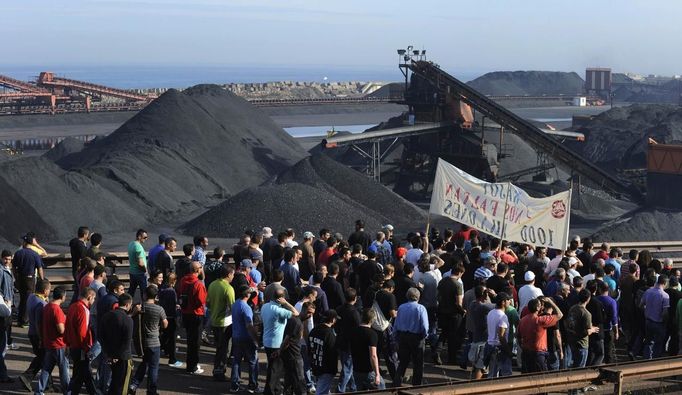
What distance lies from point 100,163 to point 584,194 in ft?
70.5

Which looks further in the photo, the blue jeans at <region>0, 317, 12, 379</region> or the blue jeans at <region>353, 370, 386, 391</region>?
the blue jeans at <region>0, 317, 12, 379</region>

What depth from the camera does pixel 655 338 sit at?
14109 mm

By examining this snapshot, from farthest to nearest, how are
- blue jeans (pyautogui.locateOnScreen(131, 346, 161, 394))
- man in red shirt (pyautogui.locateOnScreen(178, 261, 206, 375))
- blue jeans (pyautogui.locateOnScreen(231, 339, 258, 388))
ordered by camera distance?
man in red shirt (pyautogui.locateOnScreen(178, 261, 206, 375)), blue jeans (pyautogui.locateOnScreen(231, 339, 258, 388)), blue jeans (pyautogui.locateOnScreen(131, 346, 161, 394))

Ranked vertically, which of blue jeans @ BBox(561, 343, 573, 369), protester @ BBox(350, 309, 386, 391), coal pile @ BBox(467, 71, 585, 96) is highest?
coal pile @ BBox(467, 71, 585, 96)

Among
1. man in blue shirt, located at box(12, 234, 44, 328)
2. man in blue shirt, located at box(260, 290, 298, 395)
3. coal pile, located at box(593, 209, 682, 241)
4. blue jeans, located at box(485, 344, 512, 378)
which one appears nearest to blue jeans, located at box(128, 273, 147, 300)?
man in blue shirt, located at box(12, 234, 44, 328)

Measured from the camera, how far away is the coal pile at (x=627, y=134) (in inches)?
2331

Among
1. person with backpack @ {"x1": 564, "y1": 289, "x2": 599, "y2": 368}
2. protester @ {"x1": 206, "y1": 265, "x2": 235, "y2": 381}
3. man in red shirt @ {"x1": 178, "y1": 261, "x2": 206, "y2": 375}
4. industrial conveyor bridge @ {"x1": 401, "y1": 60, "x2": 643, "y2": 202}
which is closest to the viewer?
person with backpack @ {"x1": 564, "y1": 289, "x2": 599, "y2": 368}

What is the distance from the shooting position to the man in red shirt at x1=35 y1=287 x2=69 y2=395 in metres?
11.4

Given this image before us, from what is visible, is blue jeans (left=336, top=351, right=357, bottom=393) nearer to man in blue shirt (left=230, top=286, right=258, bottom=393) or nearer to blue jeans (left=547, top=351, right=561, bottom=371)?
man in blue shirt (left=230, top=286, right=258, bottom=393)

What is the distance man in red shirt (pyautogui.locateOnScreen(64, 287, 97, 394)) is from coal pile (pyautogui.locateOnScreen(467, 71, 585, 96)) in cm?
14543

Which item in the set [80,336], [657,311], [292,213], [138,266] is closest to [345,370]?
[80,336]

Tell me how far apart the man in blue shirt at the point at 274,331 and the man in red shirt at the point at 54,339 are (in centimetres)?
225

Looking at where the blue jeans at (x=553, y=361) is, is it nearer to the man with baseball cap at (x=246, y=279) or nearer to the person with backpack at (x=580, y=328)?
the person with backpack at (x=580, y=328)

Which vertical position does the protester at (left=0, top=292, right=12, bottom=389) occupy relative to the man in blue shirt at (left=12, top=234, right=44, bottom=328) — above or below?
below
